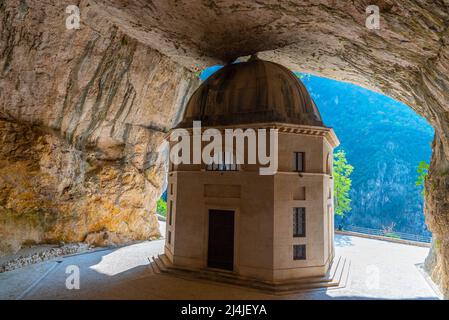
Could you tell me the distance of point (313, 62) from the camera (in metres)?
15.8

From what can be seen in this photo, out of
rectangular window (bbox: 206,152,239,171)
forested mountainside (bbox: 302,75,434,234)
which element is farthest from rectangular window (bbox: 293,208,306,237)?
forested mountainside (bbox: 302,75,434,234)

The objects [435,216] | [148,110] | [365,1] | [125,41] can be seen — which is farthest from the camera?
[148,110]

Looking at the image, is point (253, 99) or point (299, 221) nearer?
point (299, 221)

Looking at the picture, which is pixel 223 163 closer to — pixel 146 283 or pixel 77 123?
pixel 146 283

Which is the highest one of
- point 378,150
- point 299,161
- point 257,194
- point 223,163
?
point 378,150

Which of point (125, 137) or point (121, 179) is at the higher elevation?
point (125, 137)

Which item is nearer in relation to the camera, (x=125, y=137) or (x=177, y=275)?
(x=177, y=275)

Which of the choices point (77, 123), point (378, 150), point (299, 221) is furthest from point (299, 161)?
point (378, 150)

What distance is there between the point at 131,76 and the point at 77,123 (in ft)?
14.8

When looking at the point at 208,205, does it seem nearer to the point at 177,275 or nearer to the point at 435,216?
the point at 177,275

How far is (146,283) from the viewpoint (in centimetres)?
1227

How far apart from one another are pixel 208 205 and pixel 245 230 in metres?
2.21

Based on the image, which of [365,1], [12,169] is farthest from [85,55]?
[365,1]

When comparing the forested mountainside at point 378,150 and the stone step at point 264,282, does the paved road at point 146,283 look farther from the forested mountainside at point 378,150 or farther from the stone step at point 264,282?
the forested mountainside at point 378,150
